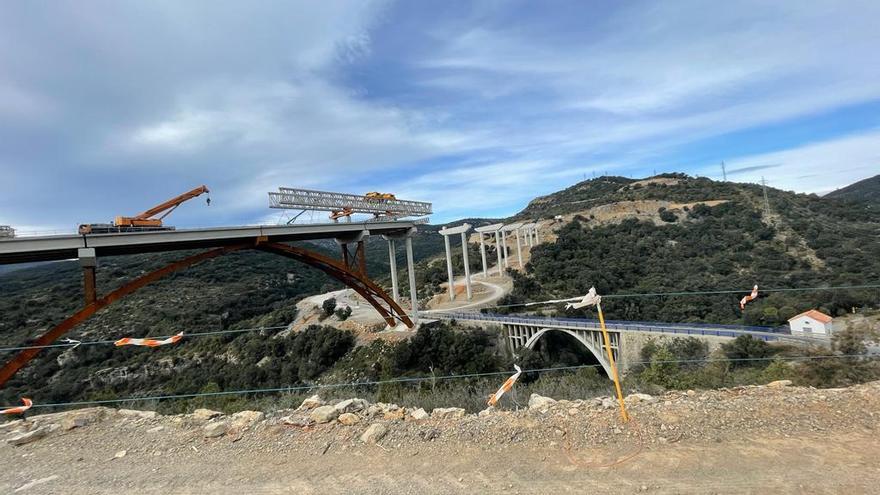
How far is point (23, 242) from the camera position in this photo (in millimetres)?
11141

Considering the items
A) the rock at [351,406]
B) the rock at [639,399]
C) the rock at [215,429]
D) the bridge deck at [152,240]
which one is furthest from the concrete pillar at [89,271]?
the rock at [639,399]

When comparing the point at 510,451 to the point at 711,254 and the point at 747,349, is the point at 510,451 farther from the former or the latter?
the point at 711,254

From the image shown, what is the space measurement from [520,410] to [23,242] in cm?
1534

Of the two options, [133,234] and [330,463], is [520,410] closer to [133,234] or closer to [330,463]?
[330,463]

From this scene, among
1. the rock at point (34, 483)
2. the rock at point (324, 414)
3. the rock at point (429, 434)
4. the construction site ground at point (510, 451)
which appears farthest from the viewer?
the rock at point (324, 414)

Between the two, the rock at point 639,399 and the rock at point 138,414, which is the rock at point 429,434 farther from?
the rock at point 138,414

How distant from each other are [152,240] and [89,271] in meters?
2.15

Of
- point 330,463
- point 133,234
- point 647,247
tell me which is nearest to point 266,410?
point 330,463

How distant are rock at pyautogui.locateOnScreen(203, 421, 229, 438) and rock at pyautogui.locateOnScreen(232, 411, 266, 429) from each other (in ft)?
0.43

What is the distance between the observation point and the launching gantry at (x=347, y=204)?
57.6 feet

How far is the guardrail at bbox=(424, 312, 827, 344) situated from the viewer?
1770cm

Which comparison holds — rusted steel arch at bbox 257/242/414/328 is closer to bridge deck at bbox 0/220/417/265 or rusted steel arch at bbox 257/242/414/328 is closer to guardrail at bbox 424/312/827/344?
bridge deck at bbox 0/220/417/265

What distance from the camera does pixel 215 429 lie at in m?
5.51

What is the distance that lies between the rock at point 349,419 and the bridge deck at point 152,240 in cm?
1233
